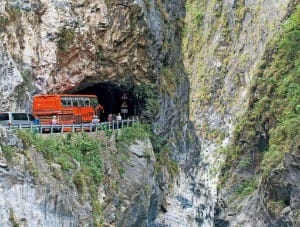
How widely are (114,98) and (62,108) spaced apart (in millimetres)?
12338

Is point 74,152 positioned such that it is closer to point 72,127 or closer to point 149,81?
point 72,127

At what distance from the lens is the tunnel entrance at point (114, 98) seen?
43.9 m

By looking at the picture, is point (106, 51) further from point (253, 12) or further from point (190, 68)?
point (190, 68)

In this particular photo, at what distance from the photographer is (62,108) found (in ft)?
116

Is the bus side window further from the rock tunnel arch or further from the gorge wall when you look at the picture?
the rock tunnel arch

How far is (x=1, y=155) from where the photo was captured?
81.5 ft

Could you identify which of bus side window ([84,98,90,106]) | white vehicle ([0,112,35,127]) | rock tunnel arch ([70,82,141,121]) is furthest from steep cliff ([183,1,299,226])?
white vehicle ([0,112,35,127])

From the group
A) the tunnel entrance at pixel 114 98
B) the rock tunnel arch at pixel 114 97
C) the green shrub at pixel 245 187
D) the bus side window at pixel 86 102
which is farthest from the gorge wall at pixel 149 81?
the tunnel entrance at pixel 114 98

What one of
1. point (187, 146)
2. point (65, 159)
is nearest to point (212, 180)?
point (187, 146)

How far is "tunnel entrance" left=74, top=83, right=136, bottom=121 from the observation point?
144 feet

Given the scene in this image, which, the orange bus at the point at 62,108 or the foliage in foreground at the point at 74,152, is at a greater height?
the orange bus at the point at 62,108

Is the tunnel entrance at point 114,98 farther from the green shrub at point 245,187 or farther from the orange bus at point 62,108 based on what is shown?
the green shrub at point 245,187

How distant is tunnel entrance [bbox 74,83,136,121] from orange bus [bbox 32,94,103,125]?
5146 millimetres

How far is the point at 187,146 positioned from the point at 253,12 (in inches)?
1677
